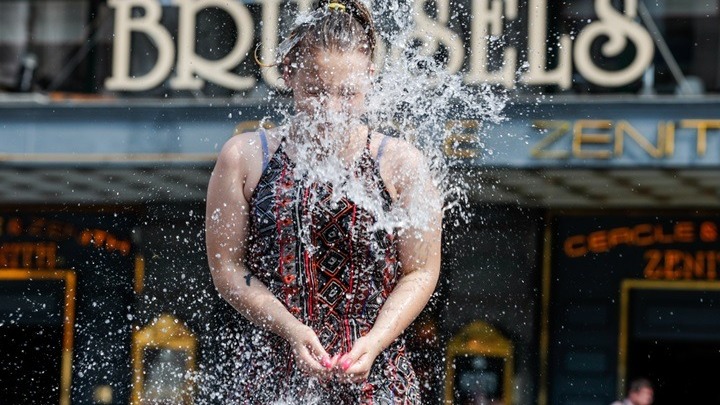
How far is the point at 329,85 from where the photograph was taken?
283cm

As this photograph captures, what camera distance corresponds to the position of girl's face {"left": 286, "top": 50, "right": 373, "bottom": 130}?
2.82 m

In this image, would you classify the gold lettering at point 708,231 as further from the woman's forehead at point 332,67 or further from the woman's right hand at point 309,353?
the woman's right hand at point 309,353

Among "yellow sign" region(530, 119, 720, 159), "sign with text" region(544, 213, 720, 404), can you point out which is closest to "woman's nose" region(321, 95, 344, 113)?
"yellow sign" region(530, 119, 720, 159)

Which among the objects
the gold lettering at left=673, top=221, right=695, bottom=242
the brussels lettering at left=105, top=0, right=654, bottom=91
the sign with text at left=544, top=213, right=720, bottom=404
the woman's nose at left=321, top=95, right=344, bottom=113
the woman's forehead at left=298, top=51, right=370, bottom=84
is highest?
the brussels lettering at left=105, top=0, right=654, bottom=91

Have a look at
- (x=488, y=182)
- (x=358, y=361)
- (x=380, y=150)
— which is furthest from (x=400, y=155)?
(x=488, y=182)

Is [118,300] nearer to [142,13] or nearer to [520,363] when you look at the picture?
[142,13]

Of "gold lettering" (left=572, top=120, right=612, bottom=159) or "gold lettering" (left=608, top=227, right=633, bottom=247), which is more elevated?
"gold lettering" (left=572, top=120, right=612, bottom=159)

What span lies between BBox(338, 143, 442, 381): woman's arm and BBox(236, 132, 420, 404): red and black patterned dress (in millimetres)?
32

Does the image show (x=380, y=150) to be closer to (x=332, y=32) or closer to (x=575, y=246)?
(x=332, y=32)

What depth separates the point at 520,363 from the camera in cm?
1330

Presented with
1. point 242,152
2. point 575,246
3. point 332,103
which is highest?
point 332,103

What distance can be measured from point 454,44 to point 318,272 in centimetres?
913

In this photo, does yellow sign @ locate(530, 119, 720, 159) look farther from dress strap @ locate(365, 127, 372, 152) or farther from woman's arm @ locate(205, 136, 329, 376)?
woman's arm @ locate(205, 136, 329, 376)

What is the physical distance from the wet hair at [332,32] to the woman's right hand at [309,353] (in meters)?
0.60
